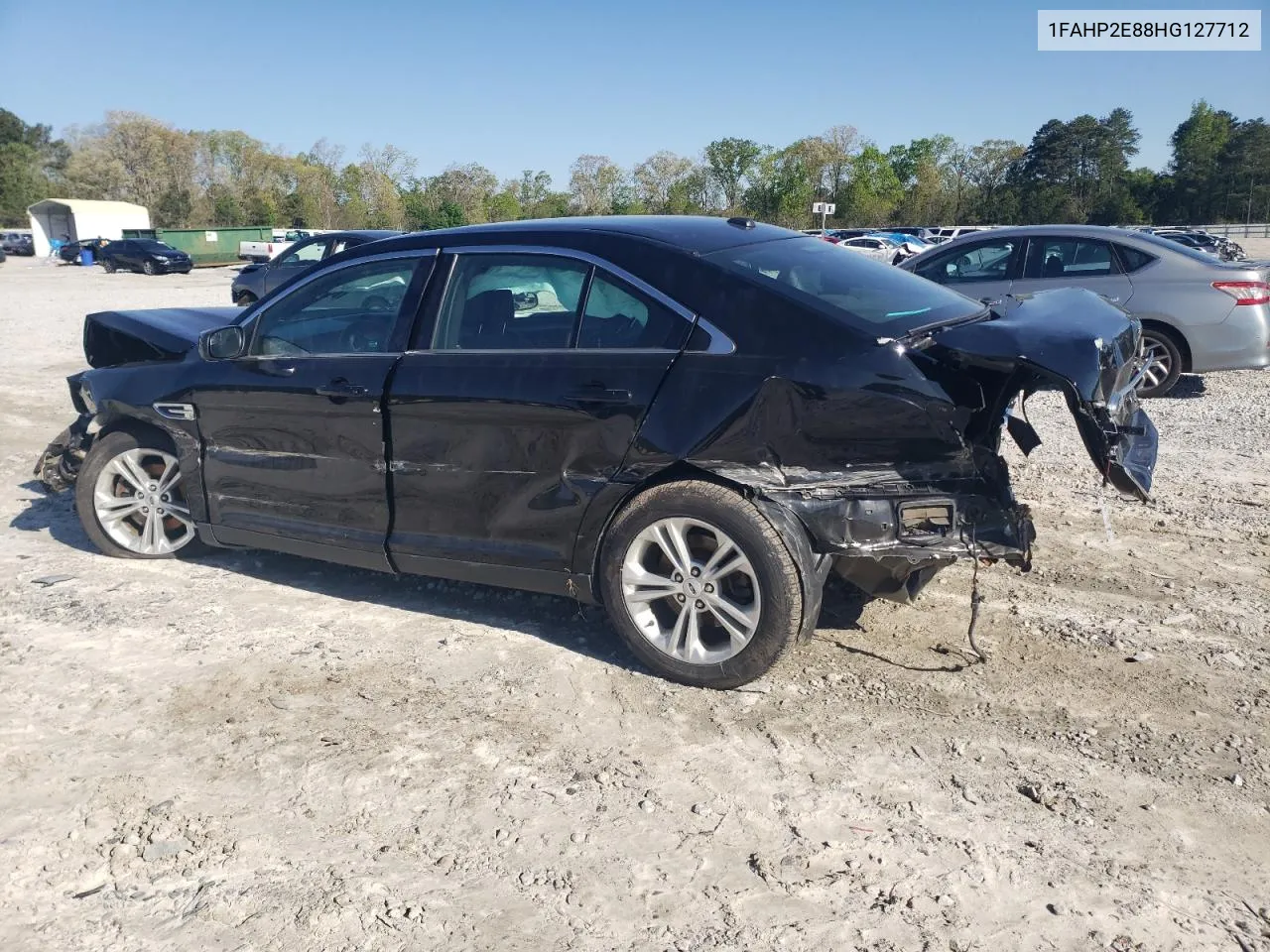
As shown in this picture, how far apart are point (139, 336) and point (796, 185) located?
213 feet

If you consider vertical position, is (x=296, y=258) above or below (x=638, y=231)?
below

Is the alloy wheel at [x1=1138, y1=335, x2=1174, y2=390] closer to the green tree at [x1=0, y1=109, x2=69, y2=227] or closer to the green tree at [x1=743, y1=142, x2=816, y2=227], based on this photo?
the green tree at [x1=743, y1=142, x2=816, y2=227]

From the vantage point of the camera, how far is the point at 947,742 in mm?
3529

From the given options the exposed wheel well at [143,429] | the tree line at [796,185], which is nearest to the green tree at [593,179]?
the tree line at [796,185]

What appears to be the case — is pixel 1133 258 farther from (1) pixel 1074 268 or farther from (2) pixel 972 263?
(2) pixel 972 263

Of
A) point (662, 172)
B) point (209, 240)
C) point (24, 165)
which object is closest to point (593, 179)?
point (662, 172)

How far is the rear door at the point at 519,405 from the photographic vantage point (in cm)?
404

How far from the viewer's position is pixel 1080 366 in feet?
11.5

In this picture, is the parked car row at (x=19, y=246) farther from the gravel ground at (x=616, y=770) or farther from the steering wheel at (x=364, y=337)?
the steering wheel at (x=364, y=337)

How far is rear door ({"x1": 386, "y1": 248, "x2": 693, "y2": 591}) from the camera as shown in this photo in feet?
13.2

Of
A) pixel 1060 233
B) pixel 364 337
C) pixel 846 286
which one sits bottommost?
pixel 364 337

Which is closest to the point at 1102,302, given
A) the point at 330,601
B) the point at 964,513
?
the point at 964,513

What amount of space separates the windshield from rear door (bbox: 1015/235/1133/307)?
579 centimetres

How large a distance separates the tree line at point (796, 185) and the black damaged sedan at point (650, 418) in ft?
161
